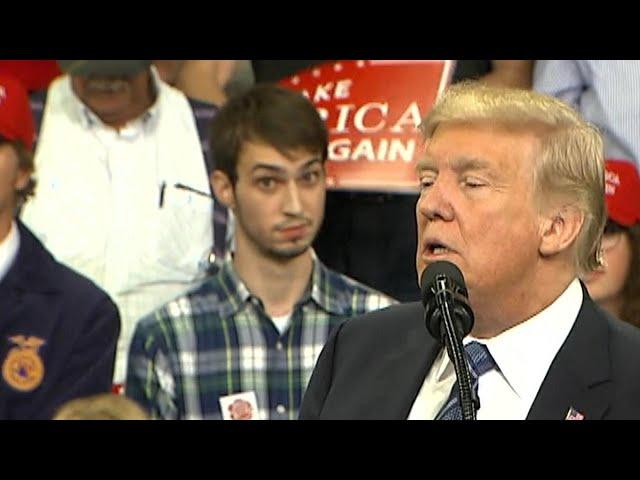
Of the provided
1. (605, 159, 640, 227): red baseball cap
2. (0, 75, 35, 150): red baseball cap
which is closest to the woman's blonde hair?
(0, 75, 35, 150): red baseball cap

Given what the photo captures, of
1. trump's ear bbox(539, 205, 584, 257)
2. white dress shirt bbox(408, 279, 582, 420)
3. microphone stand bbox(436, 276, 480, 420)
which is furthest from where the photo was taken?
trump's ear bbox(539, 205, 584, 257)

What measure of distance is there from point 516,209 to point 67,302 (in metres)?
2.04

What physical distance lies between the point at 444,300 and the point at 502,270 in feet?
1.63

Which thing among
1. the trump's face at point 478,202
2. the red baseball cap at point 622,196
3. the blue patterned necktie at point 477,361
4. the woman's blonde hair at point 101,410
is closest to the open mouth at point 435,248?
the trump's face at point 478,202

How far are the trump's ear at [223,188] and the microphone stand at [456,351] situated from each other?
2.19 metres

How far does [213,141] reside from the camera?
173 inches

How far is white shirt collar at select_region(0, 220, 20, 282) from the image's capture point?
4.36 m

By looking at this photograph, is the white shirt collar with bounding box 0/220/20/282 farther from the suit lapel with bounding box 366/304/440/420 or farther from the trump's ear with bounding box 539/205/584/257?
the trump's ear with bounding box 539/205/584/257

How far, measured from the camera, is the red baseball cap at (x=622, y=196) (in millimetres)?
4191

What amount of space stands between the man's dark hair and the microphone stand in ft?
6.86
